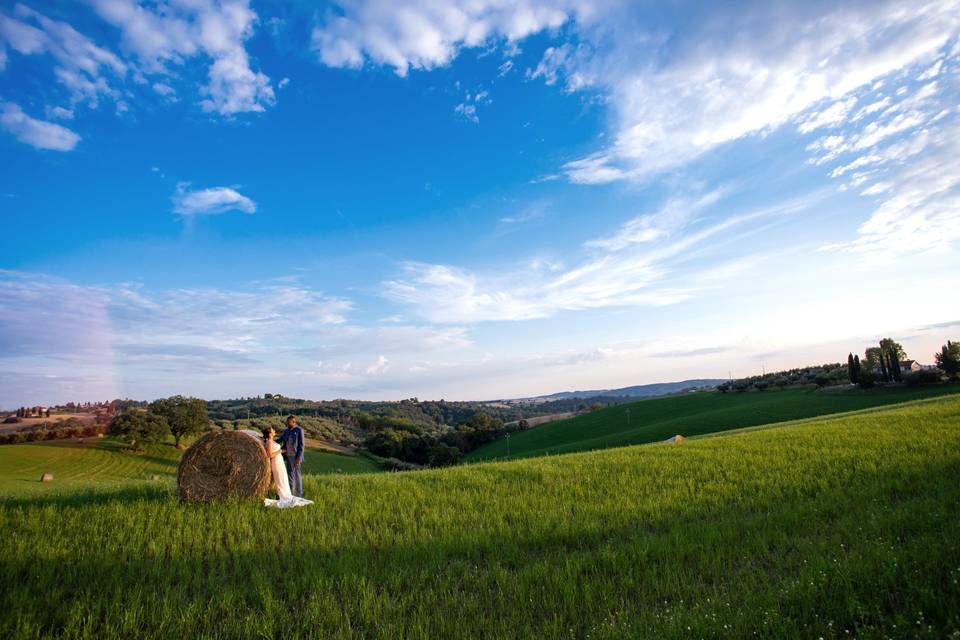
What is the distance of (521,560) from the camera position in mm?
7633

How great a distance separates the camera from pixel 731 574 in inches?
252

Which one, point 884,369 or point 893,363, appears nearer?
point 893,363

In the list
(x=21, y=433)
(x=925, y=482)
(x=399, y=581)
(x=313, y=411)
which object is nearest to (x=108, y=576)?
(x=399, y=581)

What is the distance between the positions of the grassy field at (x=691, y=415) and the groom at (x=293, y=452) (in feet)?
80.6

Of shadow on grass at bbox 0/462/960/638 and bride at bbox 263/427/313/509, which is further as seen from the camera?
bride at bbox 263/427/313/509

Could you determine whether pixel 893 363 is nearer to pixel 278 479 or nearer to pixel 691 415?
pixel 691 415

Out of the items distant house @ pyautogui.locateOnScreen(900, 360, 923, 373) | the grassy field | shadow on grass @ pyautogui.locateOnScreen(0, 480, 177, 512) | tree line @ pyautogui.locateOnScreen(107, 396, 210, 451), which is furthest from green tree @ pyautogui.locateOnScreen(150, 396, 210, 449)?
distant house @ pyautogui.locateOnScreen(900, 360, 923, 373)

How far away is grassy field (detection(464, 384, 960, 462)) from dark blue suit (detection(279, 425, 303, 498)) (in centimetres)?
Answer: 2455

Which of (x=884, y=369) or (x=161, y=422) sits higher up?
(x=884, y=369)

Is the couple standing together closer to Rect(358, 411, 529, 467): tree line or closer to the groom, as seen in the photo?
the groom

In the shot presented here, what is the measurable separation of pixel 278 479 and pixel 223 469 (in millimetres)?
1334

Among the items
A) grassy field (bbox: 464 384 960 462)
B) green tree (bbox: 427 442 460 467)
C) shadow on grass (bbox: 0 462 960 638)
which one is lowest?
green tree (bbox: 427 442 460 467)

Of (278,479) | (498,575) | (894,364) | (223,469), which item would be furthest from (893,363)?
(223,469)

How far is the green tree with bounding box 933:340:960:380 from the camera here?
51.7 m
